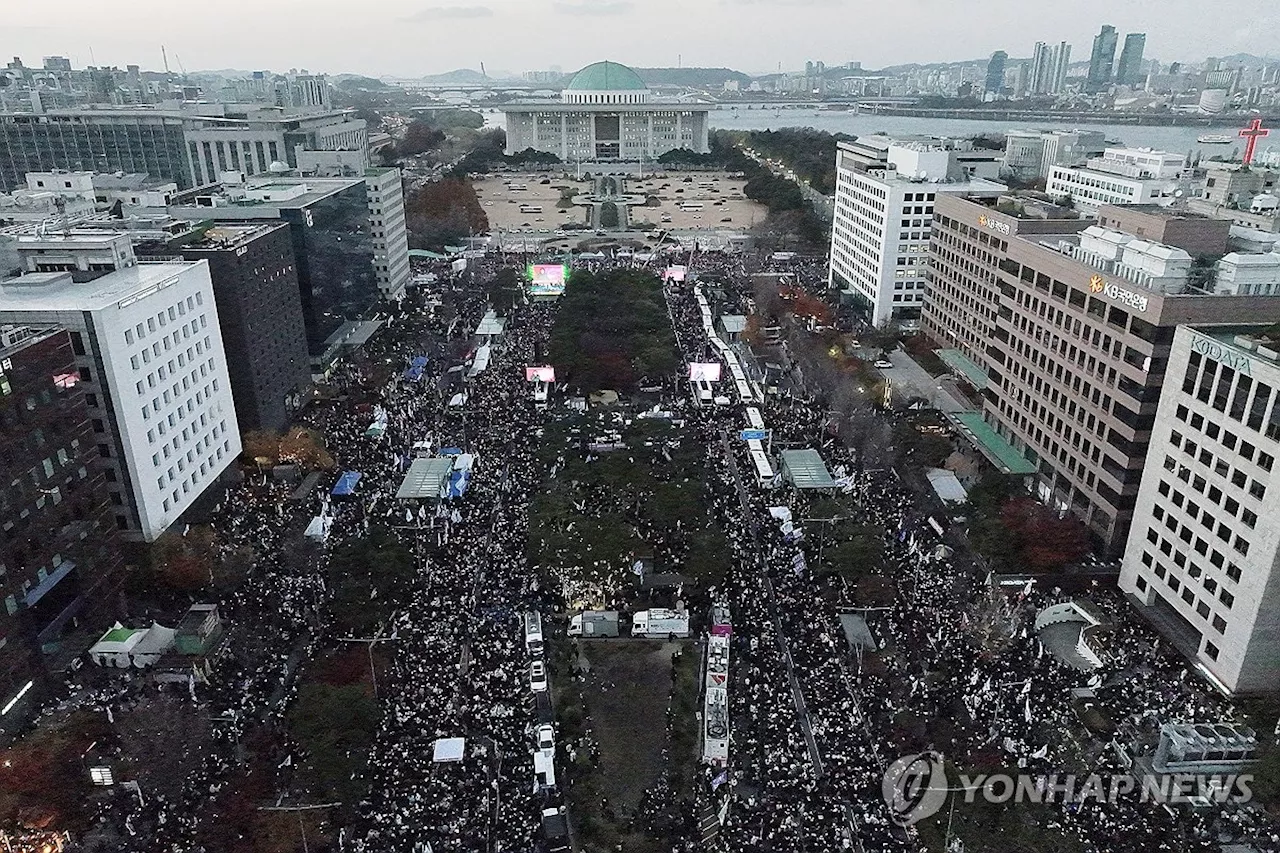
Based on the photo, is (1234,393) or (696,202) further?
(696,202)

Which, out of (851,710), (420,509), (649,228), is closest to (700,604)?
(851,710)

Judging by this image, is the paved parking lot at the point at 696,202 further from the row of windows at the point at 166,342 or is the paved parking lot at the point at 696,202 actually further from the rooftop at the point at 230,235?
the row of windows at the point at 166,342

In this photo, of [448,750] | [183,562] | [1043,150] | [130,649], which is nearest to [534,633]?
[448,750]

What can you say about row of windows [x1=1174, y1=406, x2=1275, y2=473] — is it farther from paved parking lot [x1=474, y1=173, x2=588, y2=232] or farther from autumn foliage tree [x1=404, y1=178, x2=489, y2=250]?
paved parking lot [x1=474, y1=173, x2=588, y2=232]

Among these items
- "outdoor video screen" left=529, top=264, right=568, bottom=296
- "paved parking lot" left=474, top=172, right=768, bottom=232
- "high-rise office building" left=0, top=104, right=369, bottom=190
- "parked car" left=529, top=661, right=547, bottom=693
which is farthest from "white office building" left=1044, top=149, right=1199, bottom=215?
"high-rise office building" left=0, top=104, right=369, bottom=190

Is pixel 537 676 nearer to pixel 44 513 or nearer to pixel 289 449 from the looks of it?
pixel 44 513

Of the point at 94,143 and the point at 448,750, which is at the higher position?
the point at 94,143

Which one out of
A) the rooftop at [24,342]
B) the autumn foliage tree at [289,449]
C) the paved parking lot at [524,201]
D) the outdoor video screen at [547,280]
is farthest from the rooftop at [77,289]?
the paved parking lot at [524,201]
